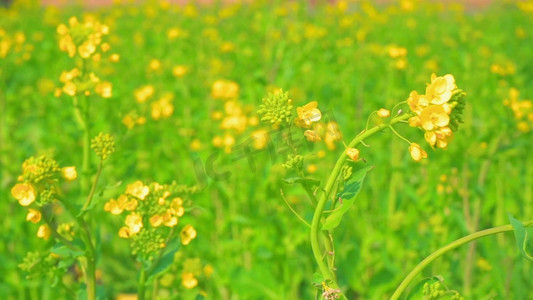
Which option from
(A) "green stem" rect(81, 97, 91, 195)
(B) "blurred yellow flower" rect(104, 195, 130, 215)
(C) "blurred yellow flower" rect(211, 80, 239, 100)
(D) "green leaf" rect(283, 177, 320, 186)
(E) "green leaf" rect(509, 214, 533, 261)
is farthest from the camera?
(C) "blurred yellow flower" rect(211, 80, 239, 100)

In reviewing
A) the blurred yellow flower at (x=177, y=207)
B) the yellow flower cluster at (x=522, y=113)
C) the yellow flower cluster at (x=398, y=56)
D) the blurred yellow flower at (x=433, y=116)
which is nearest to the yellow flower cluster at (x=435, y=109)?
the blurred yellow flower at (x=433, y=116)

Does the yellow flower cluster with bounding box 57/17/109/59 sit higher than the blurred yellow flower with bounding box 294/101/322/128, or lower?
lower

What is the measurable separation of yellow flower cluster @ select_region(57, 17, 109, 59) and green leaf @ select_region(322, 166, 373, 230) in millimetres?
955

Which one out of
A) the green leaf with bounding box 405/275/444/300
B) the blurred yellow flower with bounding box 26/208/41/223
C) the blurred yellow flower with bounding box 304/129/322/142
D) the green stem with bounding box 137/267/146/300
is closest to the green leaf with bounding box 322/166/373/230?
the blurred yellow flower with bounding box 304/129/322/142

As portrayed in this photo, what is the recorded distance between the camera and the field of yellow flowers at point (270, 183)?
1105mm

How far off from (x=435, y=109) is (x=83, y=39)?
1.18 metres

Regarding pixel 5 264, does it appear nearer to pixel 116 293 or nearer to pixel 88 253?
pixel 116 293

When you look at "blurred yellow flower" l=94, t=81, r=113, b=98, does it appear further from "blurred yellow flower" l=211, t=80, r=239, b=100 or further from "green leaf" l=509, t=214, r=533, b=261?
"green leaf" l=509, t=214, r=533, b=261

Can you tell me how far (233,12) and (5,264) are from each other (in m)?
5.84

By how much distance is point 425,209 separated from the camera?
2.15 metres

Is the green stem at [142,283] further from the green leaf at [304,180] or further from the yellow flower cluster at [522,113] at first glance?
the yellow flower cluster at [522,113]

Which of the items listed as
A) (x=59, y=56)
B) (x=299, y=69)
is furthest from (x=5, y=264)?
(x=59, y=56)

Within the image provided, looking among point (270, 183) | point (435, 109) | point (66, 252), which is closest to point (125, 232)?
point (66, 252)

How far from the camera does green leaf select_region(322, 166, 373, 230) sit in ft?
3.43
